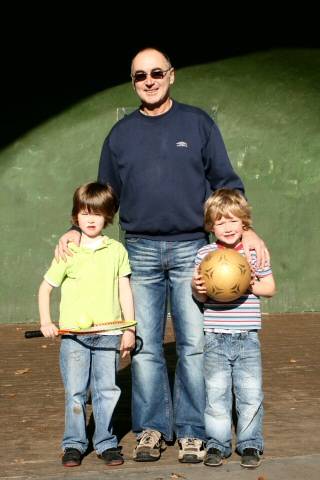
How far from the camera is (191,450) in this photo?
6207mm

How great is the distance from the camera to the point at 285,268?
11422 mm

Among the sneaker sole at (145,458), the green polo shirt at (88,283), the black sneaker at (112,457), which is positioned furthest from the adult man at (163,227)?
the green polo shirt at (88,283)

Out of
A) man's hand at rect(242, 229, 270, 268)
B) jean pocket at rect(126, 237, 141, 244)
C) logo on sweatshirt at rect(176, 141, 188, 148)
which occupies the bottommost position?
man's hand at rect(242, 229, 270, 268)

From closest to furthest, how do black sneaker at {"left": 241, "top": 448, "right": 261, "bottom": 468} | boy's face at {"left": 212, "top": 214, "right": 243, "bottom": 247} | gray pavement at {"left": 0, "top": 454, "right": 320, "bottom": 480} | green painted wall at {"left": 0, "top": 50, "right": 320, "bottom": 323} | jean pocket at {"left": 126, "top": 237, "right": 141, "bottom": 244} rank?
gray pavement at {"left": 0, "top": 454, "right": 320, "bottom": 480} → black sneaker at {"left": 241, "top": 448, "right": 261, "bottom": 468} → boy's face at {"left": 212, "top": 214, "right": 243, "bottom": 247} → jean pocket at {"left": 126, "top": 237, "right": 141, "bottom": 244} → green painted wall at {"left": 0, "top": 50, "right": 320, "bottom": 323}

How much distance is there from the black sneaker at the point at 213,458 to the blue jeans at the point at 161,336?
21 centimetres

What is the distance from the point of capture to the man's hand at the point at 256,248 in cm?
616

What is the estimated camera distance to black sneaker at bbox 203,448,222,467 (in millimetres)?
6078

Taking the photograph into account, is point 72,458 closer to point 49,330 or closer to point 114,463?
point 114,463

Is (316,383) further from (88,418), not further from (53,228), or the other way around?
(53,228)

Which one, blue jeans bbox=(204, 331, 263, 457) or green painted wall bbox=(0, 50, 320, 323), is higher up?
green painted wall bbox=(0, 50, 320, 323)

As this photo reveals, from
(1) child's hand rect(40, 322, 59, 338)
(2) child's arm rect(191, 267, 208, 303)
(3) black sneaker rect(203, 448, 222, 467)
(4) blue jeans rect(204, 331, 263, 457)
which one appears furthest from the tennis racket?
(3) black sneaker rect(203, 448, 222, 467)

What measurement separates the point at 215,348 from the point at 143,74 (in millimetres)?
1639

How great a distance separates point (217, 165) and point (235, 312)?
88 centimetres

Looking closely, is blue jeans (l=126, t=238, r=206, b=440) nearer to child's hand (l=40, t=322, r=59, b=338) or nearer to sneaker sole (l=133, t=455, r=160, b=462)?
sneaker sole (l=133, t=455, r=160, b=462)
